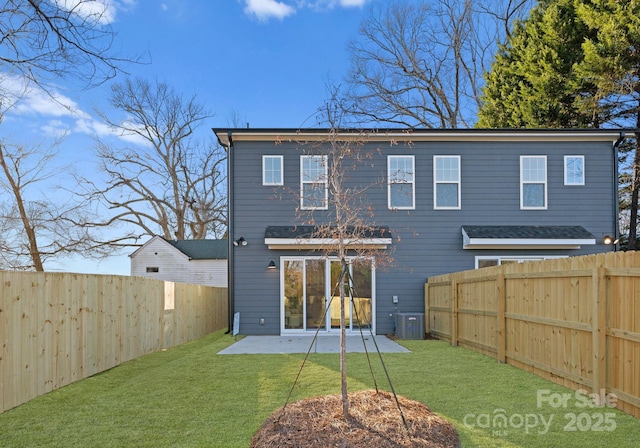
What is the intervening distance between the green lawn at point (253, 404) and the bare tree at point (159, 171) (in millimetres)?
19149

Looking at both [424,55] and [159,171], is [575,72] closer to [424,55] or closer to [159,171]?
[424,55]

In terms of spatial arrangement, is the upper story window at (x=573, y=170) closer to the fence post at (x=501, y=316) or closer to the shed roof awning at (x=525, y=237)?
the shed roof awning at (x=525, y=237)

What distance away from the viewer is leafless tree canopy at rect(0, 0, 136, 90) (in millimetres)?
4895

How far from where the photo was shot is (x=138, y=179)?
24953 millimetres

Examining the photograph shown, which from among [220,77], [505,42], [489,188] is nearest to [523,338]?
[489,188]

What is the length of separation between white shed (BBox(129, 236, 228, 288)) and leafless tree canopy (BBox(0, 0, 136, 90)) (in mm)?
15880

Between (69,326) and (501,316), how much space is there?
668 centimetres

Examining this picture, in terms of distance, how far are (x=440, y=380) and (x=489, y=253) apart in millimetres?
6295

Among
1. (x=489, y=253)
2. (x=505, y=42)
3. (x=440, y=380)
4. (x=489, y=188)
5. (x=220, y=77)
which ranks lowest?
(x=440, y=380)

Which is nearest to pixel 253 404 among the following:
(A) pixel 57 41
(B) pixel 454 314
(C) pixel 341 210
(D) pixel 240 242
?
(C) pixel 341 210

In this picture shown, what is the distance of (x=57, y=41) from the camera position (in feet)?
16.4

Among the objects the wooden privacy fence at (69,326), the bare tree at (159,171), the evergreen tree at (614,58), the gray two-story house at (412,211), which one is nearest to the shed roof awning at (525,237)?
the gray two-story house at (412,211)

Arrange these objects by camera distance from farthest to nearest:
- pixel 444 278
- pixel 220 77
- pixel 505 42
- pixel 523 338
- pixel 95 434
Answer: pixel 505 42
pixel 220 77
pixel 444 278
pixel 523 338
pixel 95 434

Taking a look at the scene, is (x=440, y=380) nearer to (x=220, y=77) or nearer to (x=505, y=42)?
(x=220, y=77)
